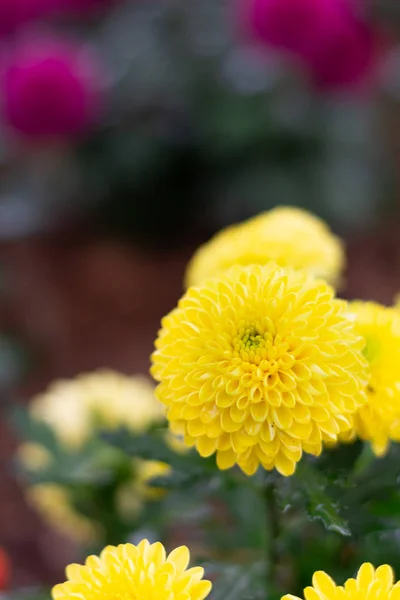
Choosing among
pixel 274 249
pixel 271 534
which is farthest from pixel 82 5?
pixel 271 534

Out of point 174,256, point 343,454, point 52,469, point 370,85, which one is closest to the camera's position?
point 343,454

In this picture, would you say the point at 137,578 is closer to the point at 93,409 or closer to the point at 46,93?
the point at 93,409

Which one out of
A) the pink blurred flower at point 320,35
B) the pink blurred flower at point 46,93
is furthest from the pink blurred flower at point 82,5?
the pink blurred flower at point 320,35

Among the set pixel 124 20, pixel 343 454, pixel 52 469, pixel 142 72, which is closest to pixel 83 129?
pixel 142 72

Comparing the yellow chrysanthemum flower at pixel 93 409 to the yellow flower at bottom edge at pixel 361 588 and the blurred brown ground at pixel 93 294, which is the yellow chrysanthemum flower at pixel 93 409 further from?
the blurred brown ground at pixel 93 294

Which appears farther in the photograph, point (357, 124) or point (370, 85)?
point (357, 124)

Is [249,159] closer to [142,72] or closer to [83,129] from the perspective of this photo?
[142,72]

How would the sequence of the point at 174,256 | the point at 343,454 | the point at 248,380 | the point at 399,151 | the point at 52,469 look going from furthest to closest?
the point at 399,151 → the point at 174,256 → the point at 52,469 → the point at 343,454 → the point at 248,380

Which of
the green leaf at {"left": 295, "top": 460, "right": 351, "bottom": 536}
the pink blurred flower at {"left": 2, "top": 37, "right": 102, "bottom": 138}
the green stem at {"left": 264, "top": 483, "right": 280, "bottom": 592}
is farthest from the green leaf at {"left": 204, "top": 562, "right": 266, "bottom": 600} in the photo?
the pink blurred flower at {"left": 2, "top": 37, "right": 102, "bottom": 138}
